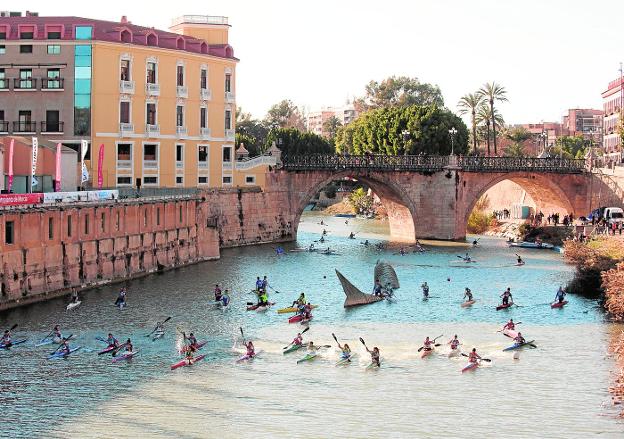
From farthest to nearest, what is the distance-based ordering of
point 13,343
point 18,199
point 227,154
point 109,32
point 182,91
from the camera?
point 227,154 → point 182,91 → point 109,32 → point 18,199 → point 13,343

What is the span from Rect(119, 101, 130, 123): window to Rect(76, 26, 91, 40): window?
22.4 feet

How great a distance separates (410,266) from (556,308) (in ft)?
78.7

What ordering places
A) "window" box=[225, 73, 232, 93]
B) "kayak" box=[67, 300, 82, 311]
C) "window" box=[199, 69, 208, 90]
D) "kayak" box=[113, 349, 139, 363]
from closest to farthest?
1. "kayak" box=[113, 349, 139, 363]
2. "kayak" box=[67, 300, 82, 311]
3. "window" box=[199, 69, 208, 90]
4. "window" box=[225, 73, 232, 93]

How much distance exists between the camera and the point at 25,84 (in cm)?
9512

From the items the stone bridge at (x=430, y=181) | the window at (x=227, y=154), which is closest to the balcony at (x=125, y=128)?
the window at (x=227, y=154)

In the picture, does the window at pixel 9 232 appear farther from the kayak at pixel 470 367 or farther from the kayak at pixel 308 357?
the kayak at pixel 470 367

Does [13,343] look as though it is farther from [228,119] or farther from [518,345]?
[228,119]

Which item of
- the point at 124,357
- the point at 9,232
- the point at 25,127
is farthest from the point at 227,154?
the point at 124,357

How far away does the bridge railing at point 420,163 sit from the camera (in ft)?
373

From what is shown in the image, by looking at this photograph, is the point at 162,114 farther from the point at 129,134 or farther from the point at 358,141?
the point at 358,141

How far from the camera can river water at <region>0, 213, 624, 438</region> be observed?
43344 mm

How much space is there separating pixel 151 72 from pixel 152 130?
552 cm

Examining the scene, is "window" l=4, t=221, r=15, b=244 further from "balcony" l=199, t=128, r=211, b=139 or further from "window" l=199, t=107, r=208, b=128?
"window" l=199, t=107, r=208, b=128

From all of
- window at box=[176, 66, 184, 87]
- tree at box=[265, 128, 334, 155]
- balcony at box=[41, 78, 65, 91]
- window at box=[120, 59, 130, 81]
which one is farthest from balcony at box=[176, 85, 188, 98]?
tree at box=[265, 128, 334, 155]
